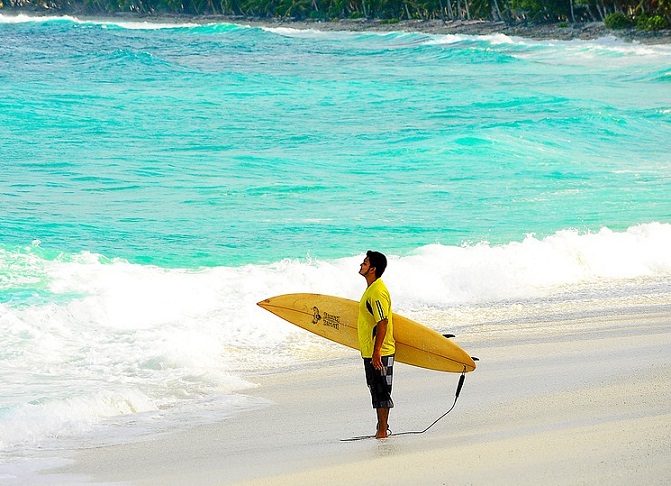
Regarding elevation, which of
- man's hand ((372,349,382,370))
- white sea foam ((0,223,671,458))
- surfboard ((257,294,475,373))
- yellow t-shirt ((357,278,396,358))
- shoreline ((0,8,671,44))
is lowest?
shoreline ((0,8,671,44))

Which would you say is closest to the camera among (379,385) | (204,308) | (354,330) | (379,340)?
(379,340)

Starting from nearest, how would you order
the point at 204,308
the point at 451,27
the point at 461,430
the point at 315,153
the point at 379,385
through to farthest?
1. the point at 379,385
2. the point at 461,430
3. the point at 204,308
4. the point at 315,153
5. the point at 451,27

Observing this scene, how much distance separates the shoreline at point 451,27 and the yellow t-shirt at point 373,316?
63.0m

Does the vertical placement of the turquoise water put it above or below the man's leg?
below

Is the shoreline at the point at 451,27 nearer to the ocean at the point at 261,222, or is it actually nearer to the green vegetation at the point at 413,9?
the green vegetation at the point at 413,9

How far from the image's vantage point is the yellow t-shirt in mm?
6219

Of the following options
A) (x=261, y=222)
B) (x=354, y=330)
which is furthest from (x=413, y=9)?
(x=354, y=330)

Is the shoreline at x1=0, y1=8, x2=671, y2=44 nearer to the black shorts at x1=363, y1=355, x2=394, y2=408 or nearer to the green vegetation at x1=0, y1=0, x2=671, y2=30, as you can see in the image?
the green vegetation at x1=0, y1=0, x2=671, y2=30

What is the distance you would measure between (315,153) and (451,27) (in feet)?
213

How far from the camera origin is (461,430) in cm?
651

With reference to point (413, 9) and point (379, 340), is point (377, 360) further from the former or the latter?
point (413, 9)

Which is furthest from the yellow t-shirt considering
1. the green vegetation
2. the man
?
the green vegetation

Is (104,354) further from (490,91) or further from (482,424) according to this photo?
(490,91)

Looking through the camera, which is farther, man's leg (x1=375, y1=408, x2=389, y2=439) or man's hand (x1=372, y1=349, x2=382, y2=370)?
man's leg (x1=375, y1=408, x2=389, y2=439)
